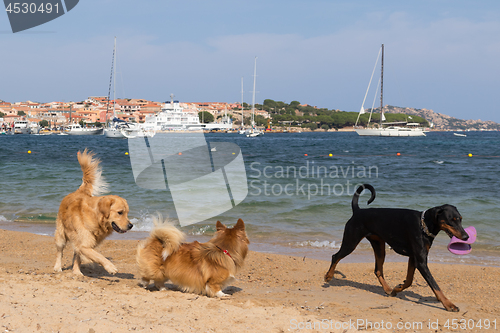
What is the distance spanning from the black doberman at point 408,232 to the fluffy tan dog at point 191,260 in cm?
150

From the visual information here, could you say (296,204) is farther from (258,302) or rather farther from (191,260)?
(258,302)

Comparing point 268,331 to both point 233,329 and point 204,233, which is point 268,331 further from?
point 204,233

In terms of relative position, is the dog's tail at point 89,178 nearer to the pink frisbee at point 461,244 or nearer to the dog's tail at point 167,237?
the dog's tail at point 167,237

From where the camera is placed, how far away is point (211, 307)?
13.5ft

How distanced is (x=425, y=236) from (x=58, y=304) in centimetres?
385

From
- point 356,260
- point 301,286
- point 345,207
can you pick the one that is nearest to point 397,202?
point 345,207

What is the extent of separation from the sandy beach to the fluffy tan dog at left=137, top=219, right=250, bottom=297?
0.18 metres

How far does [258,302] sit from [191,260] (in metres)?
0.92

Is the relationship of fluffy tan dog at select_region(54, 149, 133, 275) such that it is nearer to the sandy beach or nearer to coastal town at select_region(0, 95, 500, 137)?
the sandy beach

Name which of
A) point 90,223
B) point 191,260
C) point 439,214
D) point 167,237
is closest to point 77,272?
point 90,223

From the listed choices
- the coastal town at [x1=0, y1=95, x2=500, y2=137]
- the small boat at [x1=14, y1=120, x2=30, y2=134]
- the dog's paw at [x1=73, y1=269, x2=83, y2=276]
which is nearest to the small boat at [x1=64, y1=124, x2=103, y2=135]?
the coastal town at [x1=0, y1=95, x2=500, y2=137]

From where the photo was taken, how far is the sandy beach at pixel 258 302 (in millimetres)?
3504

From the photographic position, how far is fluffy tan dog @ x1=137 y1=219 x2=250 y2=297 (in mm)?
4660

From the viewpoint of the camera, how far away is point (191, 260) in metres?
4.72
